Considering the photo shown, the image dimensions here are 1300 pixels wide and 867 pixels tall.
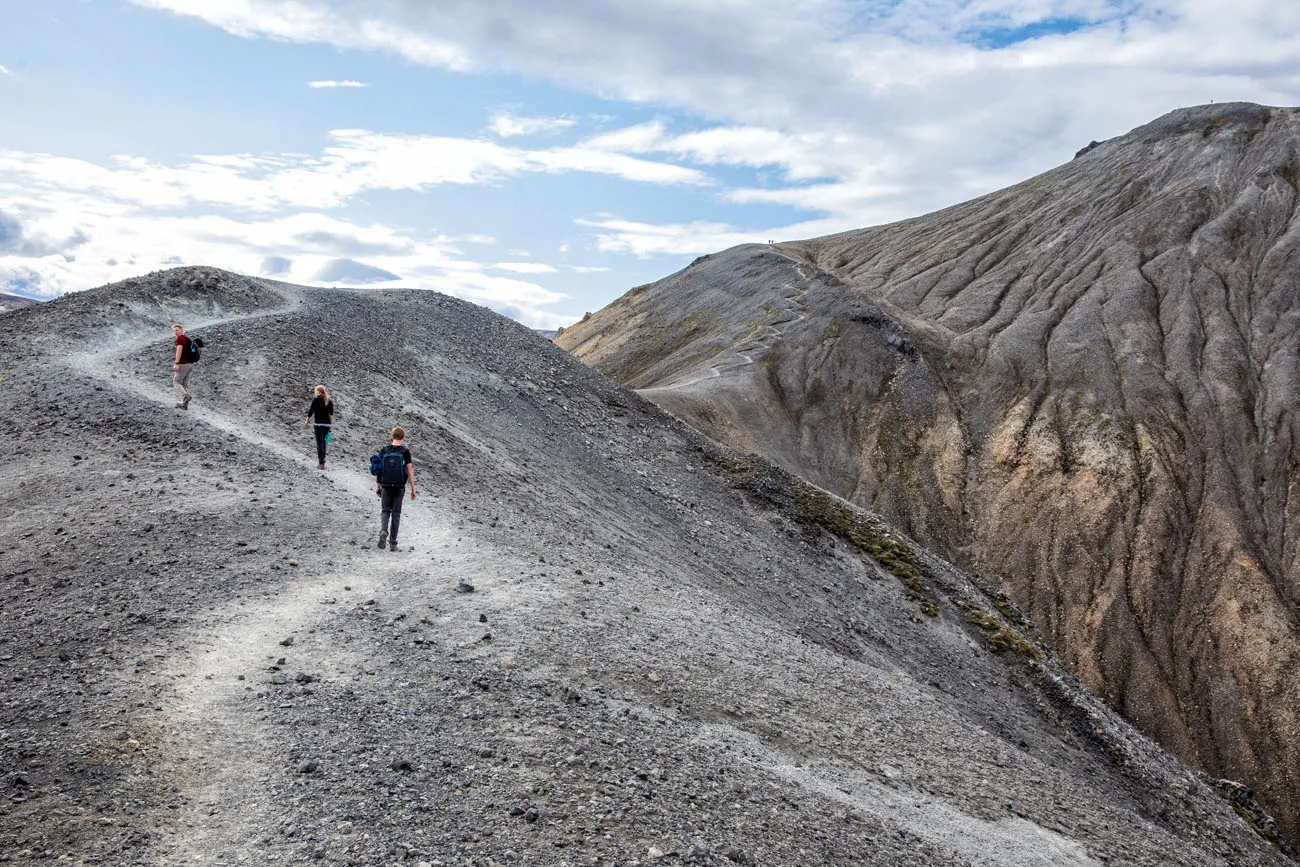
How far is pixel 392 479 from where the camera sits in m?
16.2

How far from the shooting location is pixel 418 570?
15.7 m

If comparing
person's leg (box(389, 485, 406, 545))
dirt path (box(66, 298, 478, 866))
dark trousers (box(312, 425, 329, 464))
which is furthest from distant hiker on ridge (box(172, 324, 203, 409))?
person's leg (box(389, 485, 406, 545))

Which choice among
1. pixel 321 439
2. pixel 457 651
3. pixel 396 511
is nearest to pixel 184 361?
pixel 321 439

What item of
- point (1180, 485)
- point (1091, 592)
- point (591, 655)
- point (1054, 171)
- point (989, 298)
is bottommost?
point (1091, 592)

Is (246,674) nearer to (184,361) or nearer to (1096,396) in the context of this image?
(184,361)

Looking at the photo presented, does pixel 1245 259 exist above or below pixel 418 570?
above

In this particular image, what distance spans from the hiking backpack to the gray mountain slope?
139cm

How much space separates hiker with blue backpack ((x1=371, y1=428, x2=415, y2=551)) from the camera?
16.2 metres

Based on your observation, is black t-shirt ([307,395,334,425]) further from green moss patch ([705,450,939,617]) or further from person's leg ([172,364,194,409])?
green moss patch ([705,450,939,617])

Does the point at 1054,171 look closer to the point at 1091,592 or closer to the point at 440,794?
the point at 1091,592

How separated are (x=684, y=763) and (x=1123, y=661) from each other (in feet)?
152

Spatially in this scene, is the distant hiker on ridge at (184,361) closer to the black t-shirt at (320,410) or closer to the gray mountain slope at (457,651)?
the gray mountain slope at (457,651)

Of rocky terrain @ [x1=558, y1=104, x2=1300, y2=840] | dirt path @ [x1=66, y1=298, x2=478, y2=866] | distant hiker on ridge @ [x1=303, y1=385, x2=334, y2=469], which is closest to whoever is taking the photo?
dirt path @ [x1=66, y1=298, x2=478, y2=866]

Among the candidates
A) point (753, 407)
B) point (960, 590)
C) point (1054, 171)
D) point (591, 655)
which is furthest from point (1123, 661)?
point (1054, 171)
